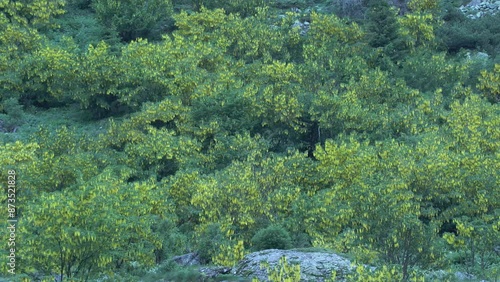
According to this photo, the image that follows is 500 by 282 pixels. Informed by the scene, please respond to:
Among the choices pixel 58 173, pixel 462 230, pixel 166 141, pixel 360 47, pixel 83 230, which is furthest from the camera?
pixel 360 47

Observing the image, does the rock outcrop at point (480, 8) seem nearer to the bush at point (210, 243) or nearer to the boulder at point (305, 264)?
the bush at point (210, 243)

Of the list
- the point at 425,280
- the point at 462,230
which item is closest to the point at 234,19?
the point at 462,230

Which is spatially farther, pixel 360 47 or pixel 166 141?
pixel 360 47

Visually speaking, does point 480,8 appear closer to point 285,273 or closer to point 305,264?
point 305,264

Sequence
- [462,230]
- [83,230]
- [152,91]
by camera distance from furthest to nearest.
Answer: [152,91], [462,230], [83,230]

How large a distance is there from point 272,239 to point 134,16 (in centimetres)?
2715

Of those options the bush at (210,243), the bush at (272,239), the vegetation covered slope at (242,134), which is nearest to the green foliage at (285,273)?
the vegetation covered slope at (242,134)

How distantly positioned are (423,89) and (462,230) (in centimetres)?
1993

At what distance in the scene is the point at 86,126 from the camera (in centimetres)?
4675

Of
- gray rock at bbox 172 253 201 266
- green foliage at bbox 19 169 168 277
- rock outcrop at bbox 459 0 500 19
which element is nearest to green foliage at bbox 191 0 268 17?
rock outcrop at bbox 459 0 500 19

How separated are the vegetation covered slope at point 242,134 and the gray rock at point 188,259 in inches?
14.4

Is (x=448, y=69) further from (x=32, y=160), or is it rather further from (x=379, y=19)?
(x=32, y=160)

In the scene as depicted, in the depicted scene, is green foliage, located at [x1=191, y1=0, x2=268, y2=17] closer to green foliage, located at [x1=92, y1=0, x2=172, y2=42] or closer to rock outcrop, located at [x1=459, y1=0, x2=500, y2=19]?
green foliage, located at [x1=92, y1=0, x2=172, y2=42]

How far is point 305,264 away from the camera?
22578 millimetres
